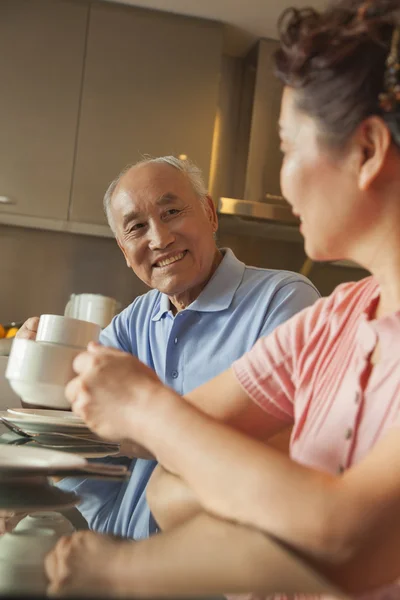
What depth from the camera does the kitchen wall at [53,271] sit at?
3193 mm

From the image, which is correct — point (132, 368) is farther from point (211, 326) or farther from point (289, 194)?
point (211, 326)

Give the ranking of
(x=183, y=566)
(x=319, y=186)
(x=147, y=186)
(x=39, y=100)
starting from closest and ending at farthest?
(x=183, y=566) → (x=319, y=186) → (x=147, y=186) → (x=39, y=100)

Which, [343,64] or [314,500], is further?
[343,64]

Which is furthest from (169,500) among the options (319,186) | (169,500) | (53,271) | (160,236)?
(53,271)

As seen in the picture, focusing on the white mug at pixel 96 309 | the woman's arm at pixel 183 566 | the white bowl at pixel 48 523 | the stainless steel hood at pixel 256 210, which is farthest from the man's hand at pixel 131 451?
the stainless steel hood at pixel 256 210

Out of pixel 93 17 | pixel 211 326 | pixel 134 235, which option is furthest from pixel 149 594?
pixel 93 17

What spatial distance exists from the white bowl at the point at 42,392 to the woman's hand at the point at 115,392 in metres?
0.13

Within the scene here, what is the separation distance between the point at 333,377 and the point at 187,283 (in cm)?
96

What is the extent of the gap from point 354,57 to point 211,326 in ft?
3.51

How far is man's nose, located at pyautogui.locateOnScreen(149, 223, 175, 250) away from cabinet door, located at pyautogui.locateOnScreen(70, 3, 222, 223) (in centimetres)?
142

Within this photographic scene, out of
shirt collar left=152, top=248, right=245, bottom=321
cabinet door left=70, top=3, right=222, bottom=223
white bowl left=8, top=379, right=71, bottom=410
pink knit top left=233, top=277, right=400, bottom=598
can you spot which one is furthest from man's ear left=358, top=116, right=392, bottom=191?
cabinet door left=70, top=3, right=222, bottom=223

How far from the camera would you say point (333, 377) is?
723mm

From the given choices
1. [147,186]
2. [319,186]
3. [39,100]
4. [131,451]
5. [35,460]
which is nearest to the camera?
[319,186]

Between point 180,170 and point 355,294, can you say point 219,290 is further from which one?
point 355,294
